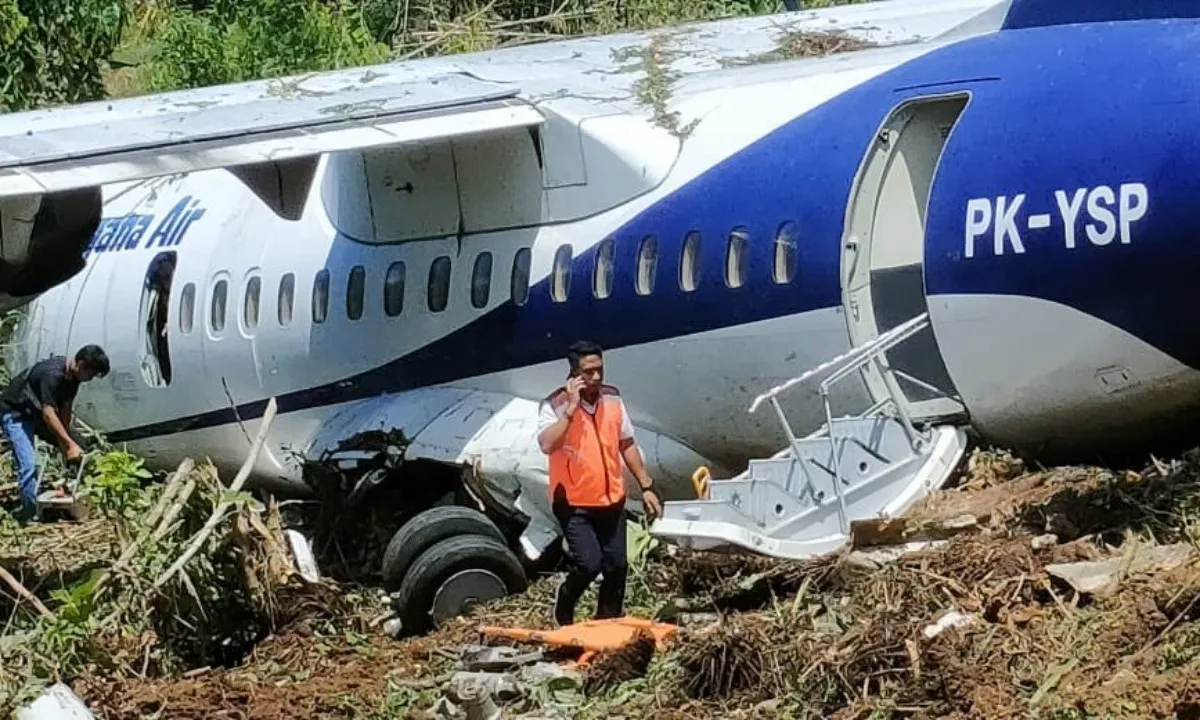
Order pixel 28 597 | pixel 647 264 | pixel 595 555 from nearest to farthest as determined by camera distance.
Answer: pixel 595 555
pixel 28 597
pixel 647 264

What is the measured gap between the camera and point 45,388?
55.2ft

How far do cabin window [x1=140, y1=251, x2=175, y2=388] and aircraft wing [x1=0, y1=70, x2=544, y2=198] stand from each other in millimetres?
2387

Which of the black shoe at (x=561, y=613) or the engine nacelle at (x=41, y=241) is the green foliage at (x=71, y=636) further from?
the engine nacelle at (x=41, y=241)

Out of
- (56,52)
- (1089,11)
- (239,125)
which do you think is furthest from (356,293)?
(56,52)

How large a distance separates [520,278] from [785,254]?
229 centimetres

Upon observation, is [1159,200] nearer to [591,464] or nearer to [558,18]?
[591,464]

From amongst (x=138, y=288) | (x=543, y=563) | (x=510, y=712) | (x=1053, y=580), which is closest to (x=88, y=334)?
(x=138, y=288)

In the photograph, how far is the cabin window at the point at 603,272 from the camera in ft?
44.6

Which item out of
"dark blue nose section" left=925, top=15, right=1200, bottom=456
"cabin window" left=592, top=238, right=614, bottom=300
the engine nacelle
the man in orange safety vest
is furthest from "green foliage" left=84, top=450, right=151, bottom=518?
"dark blue nose section" left=925, top=15, right=1200, bottom=456

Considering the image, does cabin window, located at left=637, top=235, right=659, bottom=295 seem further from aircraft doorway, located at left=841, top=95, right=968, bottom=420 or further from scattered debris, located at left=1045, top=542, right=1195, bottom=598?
scattered debris, located at left=1045, top=542, right=1195, bottom=598

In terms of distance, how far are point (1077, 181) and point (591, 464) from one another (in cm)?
293

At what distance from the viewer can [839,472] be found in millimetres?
12258

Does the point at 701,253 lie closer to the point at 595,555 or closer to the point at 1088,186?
the point at 595,555

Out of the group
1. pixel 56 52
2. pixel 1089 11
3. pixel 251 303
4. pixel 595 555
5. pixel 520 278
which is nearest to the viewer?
pixel 595 555
